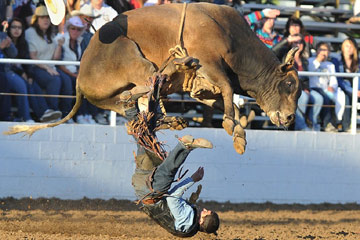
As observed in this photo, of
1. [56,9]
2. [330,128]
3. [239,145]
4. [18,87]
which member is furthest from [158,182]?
[330,128]

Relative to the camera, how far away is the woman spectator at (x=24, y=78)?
9367mm

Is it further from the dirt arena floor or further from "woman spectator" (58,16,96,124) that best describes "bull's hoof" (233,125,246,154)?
"woman spectator" (58,16,96,124)

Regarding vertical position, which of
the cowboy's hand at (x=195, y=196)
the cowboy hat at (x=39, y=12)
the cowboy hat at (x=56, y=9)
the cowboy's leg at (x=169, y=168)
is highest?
the cowboy hat at (x=56, y=9)

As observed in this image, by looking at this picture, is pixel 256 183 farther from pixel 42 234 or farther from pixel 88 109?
pixel 42 234

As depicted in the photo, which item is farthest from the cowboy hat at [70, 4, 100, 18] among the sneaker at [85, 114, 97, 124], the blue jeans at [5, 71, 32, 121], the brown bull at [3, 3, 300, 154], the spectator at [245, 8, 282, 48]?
the brown bull at [3, 3, 300, 154]

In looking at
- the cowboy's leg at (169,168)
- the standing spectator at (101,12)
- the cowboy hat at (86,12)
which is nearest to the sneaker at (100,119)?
the standing spectator at (101,12)

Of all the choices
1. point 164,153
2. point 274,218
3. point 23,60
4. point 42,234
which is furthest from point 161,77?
point 274,218

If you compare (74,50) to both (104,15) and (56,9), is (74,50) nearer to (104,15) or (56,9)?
(104,15)

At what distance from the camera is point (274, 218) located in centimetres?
986

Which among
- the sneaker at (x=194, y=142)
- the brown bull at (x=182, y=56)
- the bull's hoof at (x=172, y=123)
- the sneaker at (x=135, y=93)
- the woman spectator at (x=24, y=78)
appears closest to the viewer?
the sneaker at (x=194, y=142)

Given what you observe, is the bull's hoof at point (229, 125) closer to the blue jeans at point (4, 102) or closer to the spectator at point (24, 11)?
the blue jeans at point (4, 102)

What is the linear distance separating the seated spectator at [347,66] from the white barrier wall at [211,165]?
0.84ft

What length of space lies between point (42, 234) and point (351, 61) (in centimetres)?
531

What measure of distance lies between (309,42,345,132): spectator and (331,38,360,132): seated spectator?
14 cm
